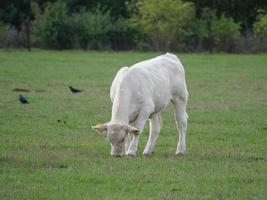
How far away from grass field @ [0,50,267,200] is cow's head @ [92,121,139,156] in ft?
0.80

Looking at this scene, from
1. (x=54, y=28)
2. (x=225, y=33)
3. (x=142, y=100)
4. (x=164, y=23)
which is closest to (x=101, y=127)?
(x=142, y=100)

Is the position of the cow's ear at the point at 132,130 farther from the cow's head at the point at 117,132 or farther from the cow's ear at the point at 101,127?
the cow's ear at the point at 101,127

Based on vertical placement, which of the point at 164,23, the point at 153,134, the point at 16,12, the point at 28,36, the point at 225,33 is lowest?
the point at 28,36

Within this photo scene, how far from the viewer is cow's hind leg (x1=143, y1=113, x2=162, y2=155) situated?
41.0 feet

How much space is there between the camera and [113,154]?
11.3 m

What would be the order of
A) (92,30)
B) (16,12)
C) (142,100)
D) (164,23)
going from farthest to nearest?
(16,12), (92,30), (164,23), (142,100)

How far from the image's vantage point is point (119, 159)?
1101 cm

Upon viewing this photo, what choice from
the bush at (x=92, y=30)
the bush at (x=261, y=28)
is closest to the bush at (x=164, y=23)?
the bush at (x=92, y=30)

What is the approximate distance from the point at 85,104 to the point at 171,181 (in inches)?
435

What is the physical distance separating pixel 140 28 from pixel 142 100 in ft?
170

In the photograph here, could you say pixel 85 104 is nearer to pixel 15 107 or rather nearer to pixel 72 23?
pixel 15 107

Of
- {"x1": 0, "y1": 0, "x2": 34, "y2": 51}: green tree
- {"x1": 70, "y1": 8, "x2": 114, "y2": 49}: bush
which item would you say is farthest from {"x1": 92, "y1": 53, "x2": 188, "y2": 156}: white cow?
{"x1": 0, "y1": 0, "x2": 34, "y2": 51}: green tree

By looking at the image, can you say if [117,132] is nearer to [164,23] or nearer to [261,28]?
[164,23]

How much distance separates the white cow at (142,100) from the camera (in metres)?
11.3
